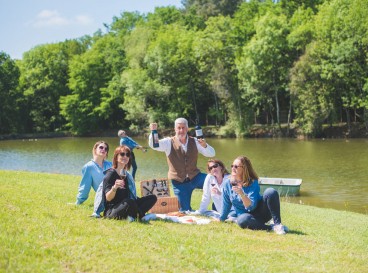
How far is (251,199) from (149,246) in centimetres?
292

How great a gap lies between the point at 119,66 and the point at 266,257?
73.7 m

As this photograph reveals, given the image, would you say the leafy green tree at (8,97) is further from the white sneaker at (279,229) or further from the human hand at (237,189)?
the white sneaker at (279,229)

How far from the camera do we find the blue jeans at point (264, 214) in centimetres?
855

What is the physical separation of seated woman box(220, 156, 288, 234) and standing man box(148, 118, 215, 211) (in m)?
1.90

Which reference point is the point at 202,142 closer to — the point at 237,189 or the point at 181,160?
the point at 181,160

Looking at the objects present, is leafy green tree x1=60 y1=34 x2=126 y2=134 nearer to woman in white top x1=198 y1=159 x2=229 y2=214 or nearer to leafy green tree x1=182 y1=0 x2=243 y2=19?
leafy green tree x1=182 y1=0 x2=243 y2=19

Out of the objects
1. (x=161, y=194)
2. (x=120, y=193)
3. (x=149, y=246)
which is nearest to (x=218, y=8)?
(x=161, y=194)

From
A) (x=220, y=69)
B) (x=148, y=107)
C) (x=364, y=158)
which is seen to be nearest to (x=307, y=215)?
(x=364, y=158)

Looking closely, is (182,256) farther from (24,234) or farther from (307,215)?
(307,215)

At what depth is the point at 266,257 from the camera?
265 inches

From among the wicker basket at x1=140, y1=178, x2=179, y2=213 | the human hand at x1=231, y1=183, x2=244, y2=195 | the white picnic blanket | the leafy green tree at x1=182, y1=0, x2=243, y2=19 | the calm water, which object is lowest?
the calm water

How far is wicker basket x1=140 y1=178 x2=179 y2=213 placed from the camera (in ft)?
33.9

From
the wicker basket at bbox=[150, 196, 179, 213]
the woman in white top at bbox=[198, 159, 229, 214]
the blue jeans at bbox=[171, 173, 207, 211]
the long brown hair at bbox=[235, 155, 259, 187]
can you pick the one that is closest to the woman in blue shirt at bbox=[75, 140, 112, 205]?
the wicker basket at bbox=[150, 196, 179, 213]

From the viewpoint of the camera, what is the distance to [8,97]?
76.8 meters
